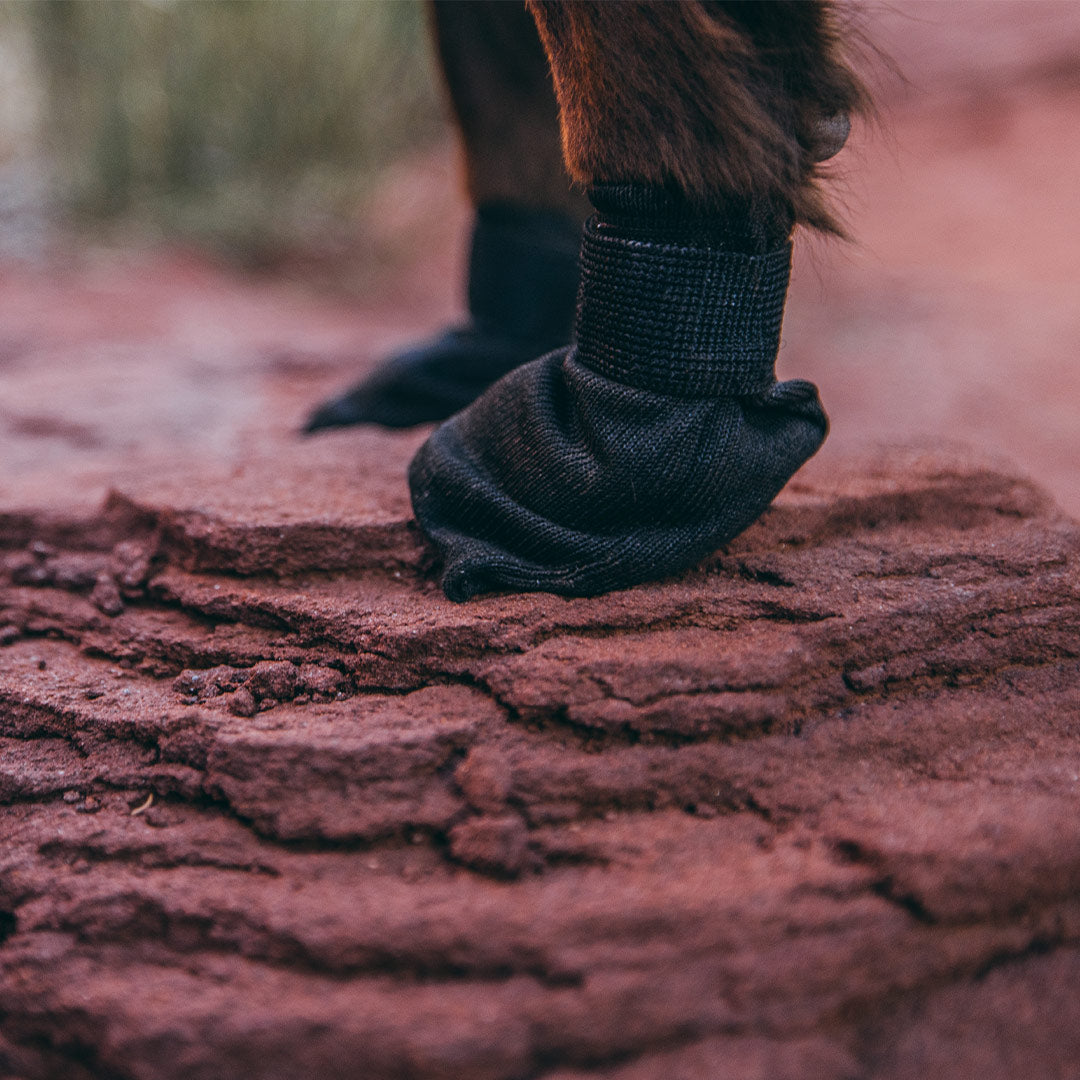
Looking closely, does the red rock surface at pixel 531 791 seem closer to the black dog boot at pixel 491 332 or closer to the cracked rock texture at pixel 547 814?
the cracked rock texture at pixel 547 814

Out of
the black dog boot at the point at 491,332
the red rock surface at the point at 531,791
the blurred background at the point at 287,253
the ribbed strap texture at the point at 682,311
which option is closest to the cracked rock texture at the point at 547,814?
the red rock surface at the point at 531,791

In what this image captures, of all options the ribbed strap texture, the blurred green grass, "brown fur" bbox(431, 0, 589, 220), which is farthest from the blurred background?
the ribbed strap texture

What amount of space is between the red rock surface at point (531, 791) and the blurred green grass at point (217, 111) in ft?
9.01

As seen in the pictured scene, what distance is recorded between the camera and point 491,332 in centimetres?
194

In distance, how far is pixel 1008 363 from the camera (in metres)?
3.15

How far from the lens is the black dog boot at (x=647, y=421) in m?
1.10

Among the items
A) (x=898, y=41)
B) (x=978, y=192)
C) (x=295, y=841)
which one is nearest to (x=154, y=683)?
(x=295, y=841)

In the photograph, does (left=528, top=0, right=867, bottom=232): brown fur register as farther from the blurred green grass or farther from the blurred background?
the blurred green grass

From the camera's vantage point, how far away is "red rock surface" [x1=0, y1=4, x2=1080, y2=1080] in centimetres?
84

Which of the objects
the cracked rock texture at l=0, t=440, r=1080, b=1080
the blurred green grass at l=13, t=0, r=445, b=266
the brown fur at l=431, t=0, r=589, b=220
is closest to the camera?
the cracked rock texture at l=0, t=440, r=1080, b=1080

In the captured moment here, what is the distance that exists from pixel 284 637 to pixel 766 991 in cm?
71

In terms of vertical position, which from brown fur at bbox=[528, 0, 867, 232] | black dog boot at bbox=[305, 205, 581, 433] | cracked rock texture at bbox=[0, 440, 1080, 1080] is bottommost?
cracked rock texture at bbox=[0, 440, 1080, 1080]

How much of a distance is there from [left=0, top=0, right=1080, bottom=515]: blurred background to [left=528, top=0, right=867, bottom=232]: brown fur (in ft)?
3.58

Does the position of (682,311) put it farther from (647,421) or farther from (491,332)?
(491,332)
